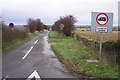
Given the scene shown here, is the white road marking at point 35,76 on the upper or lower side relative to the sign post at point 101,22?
lower

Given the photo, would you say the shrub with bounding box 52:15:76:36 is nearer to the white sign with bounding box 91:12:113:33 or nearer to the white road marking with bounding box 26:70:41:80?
the white sign with bounding box 91:12:113:33

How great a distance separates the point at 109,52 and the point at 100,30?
4.07ft

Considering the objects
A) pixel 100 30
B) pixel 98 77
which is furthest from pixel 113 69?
pixel 100 30

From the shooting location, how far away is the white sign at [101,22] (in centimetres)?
1485

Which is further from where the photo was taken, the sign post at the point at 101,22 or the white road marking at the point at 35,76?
the sign post at the point at 101,22

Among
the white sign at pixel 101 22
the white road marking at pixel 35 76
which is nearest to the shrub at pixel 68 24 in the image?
the white sign at pixel 101 22

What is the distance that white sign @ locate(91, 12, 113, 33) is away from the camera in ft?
48.7

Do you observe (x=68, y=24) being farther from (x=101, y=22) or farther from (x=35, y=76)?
(x=35, y=76)

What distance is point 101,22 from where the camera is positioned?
1505 centimetres

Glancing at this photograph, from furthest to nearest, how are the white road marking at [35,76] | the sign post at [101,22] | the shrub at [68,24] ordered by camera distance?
1. the shrub at [68,24]
2. the sign post at [101,22]
3. the white road marking at [35,76]

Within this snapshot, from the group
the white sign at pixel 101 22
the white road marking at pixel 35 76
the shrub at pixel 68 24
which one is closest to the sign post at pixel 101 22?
the white sign at pixel 101 22

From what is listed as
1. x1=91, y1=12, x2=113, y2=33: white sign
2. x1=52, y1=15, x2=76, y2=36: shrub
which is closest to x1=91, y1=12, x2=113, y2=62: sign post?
x1=91, y1=12, x2=113, y2=33: white sign

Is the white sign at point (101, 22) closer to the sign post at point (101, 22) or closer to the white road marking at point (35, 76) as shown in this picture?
the sign post at point (101, 22)

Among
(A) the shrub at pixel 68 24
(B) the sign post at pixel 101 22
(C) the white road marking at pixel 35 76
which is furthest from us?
(A) the shrub at pixel 68 24
